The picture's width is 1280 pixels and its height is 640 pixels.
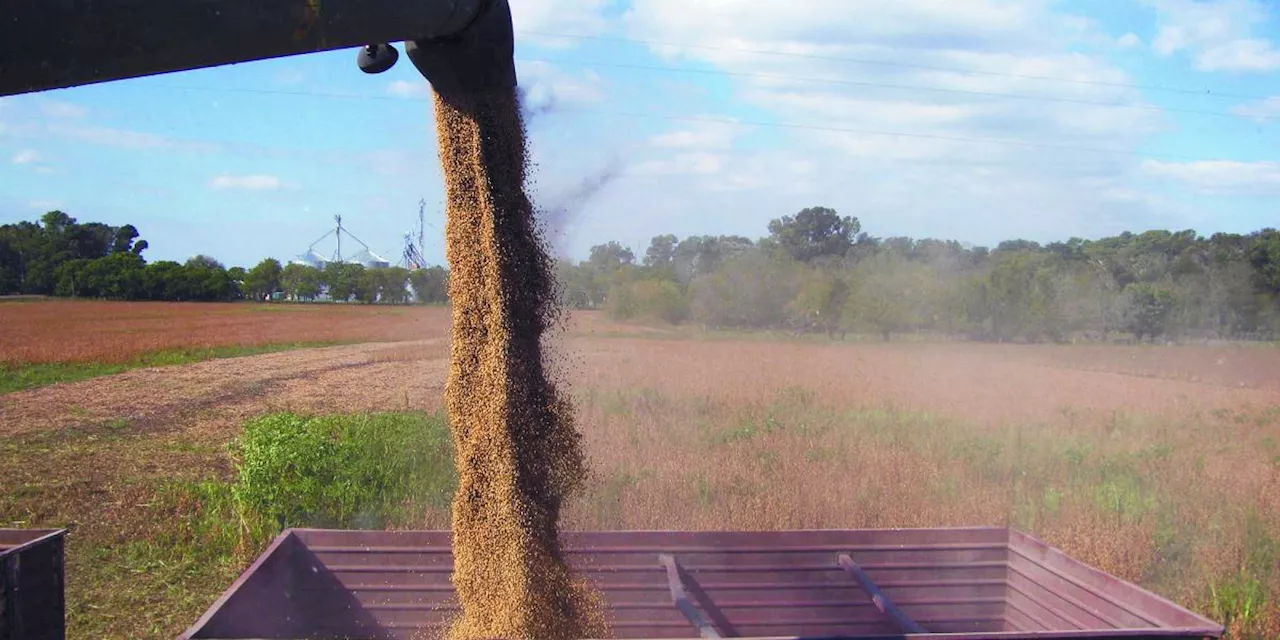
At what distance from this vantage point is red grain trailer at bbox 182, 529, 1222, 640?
16.4ft

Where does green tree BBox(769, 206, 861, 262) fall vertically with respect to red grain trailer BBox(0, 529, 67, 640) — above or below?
above

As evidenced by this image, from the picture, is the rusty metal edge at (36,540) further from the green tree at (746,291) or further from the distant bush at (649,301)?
the green tree at (746,291)

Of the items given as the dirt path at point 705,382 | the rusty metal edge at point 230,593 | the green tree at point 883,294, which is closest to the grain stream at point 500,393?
the rusty metal edge at point 230,593

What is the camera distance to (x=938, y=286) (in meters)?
19.7

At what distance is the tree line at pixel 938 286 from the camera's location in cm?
1605

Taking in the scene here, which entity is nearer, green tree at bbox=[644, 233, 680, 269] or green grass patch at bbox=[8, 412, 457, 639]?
green grass patch at bbox=[8, 412, 457, 639]

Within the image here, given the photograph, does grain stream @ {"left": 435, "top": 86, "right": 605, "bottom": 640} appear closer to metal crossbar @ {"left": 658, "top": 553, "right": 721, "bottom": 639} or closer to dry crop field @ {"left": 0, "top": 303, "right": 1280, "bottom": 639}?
metal crossbar @ {"left": 658, "top": 553, "right": 721, "bottom": 639}

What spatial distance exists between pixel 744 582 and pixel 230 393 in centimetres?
1196

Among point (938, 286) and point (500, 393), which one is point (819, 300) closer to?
point (938, 286)

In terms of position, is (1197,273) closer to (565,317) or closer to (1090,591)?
(1090,591)

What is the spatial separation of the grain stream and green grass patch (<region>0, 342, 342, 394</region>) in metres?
13.9

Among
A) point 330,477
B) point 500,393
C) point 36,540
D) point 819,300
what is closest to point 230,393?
point 330,477

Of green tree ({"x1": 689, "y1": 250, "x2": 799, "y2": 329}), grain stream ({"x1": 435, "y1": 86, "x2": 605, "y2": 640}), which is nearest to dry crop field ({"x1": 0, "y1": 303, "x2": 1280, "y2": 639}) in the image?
green tree ({"x1": 689, "y1": 250, "x2": 799, "y2": 329})

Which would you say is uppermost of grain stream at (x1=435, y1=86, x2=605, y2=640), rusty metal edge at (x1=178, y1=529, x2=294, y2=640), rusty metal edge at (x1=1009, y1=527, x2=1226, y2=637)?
grain stream at (x1=435, y1=86, x2=605, y2=640)
